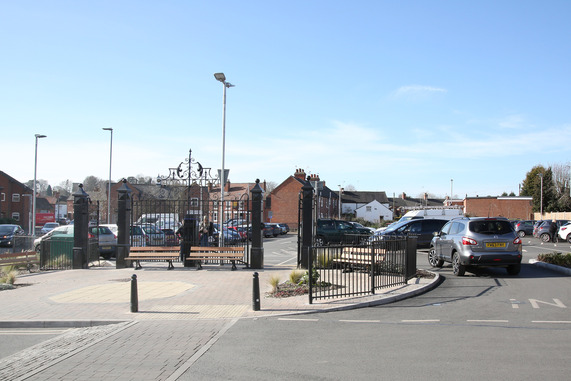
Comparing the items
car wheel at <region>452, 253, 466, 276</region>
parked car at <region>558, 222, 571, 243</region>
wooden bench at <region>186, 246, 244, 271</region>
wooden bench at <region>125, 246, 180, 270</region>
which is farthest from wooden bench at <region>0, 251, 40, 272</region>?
parked car at <region>558, 222, 571, 243</region>

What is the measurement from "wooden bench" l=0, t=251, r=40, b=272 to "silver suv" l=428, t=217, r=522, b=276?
13970 millimetres

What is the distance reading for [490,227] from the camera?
45.4 ft

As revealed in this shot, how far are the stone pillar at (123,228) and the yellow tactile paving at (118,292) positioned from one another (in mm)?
4041

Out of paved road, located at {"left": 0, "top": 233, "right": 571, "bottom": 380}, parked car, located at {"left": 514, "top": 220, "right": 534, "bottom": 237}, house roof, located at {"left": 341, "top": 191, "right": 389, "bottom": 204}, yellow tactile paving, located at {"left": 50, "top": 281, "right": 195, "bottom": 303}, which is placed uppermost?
house roof, located at {"left": 341, "top": 191, "right": 389, "bottom": 204}

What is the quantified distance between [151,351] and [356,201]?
96.8 meters

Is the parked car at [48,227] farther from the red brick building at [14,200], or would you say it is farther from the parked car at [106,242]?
the parked car at [106,242]

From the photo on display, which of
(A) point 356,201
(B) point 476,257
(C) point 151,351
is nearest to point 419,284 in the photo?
(B) point 476,257

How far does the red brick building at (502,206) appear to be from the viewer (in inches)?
2975

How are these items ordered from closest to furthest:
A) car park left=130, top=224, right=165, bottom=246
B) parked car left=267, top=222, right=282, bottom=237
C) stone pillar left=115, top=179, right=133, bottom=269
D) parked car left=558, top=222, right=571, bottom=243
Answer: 1. stone pillar left=115, top=179, right=133, bottom=269
2. car park left=130, top=224, right=165, bottom=246
3. parked car left=558, top=222, right=571, bottom=243
4. parked car left=267, top=222, right=282, bottom=237

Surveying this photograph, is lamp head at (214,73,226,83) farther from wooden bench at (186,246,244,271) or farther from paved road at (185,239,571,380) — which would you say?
paved road at (185,239,571,380)

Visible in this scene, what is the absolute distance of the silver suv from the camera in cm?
1355

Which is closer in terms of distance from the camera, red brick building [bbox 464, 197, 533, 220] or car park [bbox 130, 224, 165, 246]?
car park [bbox 130, 224, 165, 246]

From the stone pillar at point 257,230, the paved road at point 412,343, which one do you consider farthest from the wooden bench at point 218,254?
the paved road at point 412,343

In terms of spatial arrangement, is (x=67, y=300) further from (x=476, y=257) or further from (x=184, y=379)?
(x=476, y=257)
